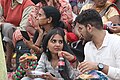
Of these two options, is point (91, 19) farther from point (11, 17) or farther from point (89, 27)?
point (11, 17)

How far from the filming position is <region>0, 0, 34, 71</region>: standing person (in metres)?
4.88

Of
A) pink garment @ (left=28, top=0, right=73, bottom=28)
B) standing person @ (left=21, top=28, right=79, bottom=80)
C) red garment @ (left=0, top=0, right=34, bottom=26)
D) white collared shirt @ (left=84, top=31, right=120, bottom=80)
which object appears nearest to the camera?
white collared shirt @ (left=84, top=31, right=120, bottom=80)

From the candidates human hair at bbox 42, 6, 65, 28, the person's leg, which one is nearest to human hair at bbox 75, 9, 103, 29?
human hair at bbox 42, 6, 65, 28

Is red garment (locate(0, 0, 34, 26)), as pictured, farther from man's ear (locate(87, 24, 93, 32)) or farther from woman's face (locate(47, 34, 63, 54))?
man's ear (locate(87, 24, 93, 32))

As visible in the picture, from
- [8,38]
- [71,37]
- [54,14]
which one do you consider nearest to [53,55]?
[71,37]

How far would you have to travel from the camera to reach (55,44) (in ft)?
12.3

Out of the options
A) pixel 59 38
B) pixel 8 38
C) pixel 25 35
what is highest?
pixel 59 38

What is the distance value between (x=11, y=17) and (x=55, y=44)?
1505 mm

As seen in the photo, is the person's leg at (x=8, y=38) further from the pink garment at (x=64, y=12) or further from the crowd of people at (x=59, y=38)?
the pink garment at (x=64, y=12)

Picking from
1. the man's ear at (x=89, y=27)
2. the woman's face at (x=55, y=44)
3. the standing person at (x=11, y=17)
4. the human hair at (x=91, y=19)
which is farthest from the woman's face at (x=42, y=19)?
the man's ear at (x=89, y=27)

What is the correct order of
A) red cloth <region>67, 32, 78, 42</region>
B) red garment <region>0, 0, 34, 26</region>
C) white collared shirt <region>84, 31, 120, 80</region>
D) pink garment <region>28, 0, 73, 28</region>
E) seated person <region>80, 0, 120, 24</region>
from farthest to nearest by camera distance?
red garment <region>0, 0, 34, 26</region> < pink garment <region>28, 0, 73, 28</region> < red cloth <region>67, 32, 78, 42</region> < seated person <region>80, 0, 120, 24</region> < white collared shirt <region>84, 31, 120, 80</region>

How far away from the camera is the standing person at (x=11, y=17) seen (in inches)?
192

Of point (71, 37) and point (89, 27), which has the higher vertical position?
point (89, 27)

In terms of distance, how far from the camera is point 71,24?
4.66 meters
